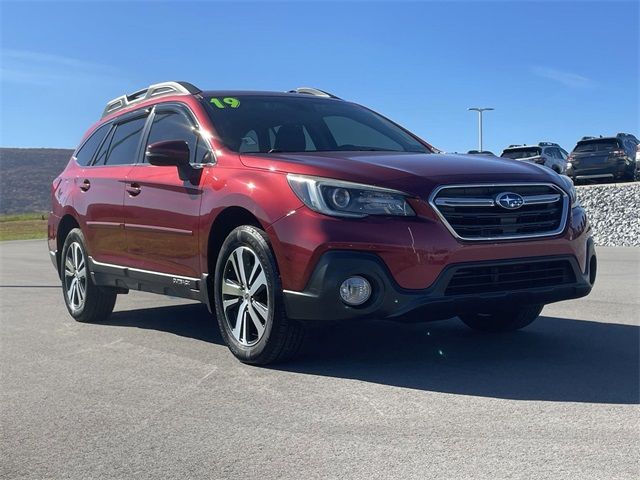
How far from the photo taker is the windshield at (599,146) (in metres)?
22.9

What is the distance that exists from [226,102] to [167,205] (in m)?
0.93

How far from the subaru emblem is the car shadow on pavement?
978 mm

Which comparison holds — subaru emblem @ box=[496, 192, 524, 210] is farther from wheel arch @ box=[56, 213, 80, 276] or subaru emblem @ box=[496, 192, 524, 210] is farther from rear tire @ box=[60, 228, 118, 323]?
wheel arch @ box=[56, 213, 80, 276]

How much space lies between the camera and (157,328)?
6918mm

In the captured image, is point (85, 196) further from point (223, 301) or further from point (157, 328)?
point (223, 301)

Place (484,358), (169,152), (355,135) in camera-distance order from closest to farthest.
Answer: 1. (484,358)
2. (169,152)
3. (355,135)

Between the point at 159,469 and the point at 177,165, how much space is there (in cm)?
281

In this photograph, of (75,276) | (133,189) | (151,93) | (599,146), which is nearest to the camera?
(133,189)

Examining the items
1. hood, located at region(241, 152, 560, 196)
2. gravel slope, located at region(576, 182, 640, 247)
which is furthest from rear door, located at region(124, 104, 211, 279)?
gravel slope, located at region(576, 182, 640, 247)

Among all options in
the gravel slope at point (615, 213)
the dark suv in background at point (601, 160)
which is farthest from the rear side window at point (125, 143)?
the dark suv in background at point (601, 160)

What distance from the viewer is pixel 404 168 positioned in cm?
482

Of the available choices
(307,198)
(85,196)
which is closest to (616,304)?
(307,198)

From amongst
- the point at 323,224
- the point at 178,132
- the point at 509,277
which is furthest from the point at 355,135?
the point at 509,277

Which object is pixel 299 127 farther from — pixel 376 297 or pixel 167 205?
pixel 376 297
